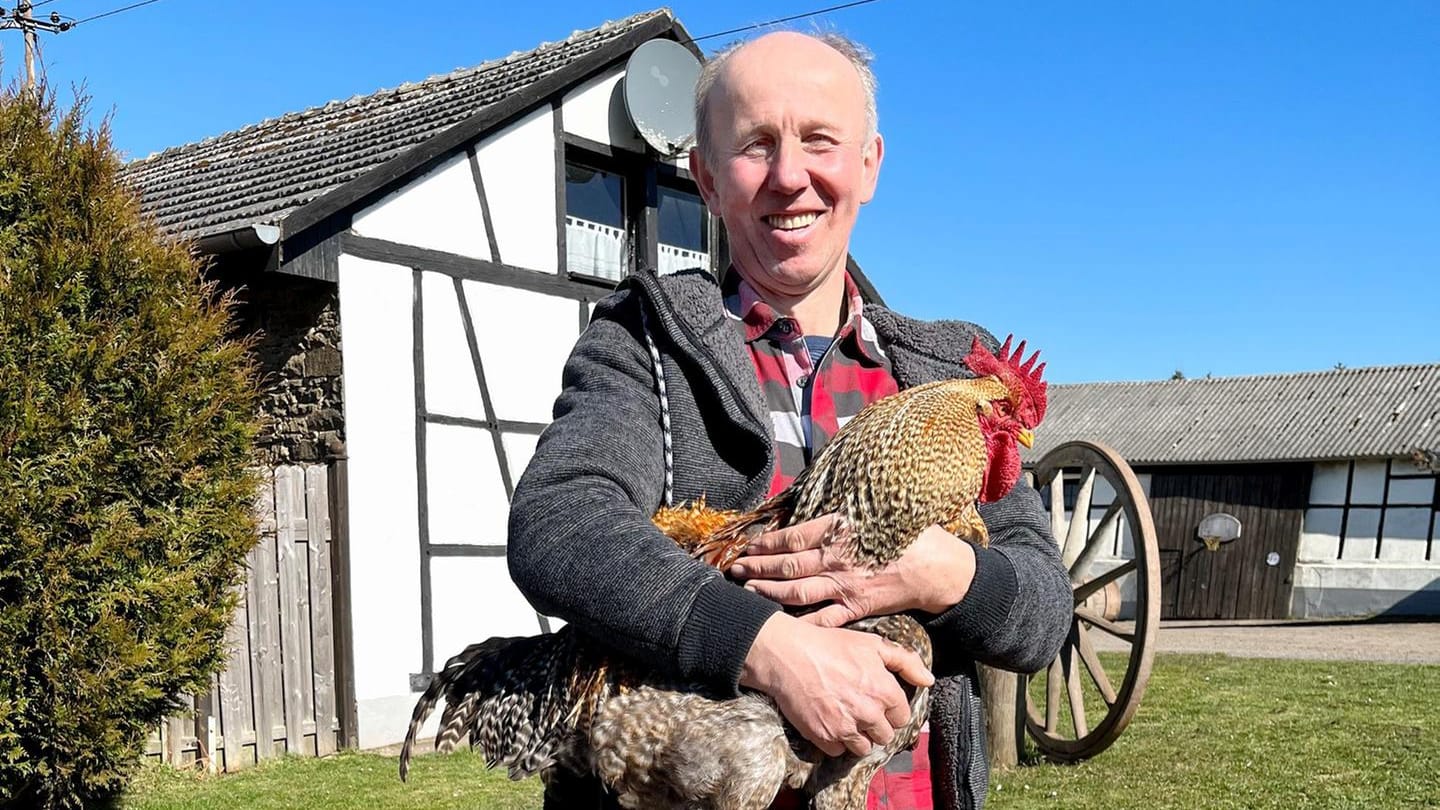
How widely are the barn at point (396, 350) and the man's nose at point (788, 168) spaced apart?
6.09 meters

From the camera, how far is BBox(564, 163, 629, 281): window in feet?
36.4

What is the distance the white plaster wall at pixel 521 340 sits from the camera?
10062 millimetres

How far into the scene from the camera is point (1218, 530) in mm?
25812

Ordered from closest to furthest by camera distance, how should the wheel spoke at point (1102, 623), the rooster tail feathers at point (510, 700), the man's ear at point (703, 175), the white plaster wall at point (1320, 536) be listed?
1. the rooster tail feathers at point (510, 700)
2. the man's ear at point (703, 175)
3. the wheel spoke at point (1102, 623)
4. the white plaster wall at point (1320, 536)

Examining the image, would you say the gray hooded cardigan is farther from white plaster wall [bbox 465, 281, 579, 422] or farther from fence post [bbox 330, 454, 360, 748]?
white plaster wall [bbox 465, 281, 579, 422]

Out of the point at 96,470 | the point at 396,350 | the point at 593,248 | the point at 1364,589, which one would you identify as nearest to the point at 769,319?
the point at 96,470

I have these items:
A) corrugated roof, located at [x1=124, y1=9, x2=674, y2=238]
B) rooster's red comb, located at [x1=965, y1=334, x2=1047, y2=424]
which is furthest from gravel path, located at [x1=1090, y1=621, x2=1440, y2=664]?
rooster's red comb, located at [x1=965, y1=334, x2=1047, y2=424]

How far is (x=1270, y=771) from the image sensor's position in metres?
7.60

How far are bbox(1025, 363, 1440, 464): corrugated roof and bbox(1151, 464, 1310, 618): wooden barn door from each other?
68cm

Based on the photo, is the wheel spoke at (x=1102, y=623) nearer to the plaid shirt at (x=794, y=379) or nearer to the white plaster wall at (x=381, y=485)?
the white plaster wall at (x=381, y=485)

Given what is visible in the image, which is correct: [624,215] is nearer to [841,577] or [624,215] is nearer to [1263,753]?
[1263,753]

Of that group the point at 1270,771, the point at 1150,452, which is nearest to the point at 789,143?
the point at 1270,771

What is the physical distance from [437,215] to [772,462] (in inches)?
328

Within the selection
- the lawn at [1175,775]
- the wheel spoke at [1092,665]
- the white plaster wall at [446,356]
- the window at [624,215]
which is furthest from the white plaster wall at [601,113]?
the wheel spoke at [1092,665]
